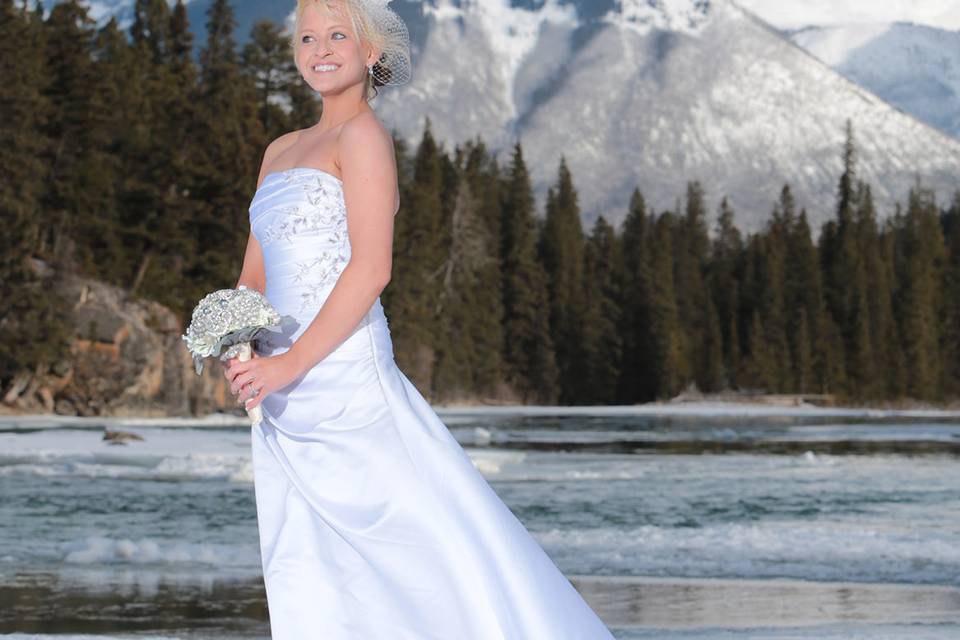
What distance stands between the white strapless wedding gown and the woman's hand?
0.09 meters

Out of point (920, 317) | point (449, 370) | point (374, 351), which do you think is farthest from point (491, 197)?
point (374, 351)

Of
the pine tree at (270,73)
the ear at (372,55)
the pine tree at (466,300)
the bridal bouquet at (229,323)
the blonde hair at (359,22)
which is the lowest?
the bridal bouquet at (229,323)

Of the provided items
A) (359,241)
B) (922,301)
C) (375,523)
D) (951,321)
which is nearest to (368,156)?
(359,241)

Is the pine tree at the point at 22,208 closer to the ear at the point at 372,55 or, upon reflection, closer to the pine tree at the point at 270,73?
the pine tree at the point at 270,73

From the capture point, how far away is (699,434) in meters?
34.8

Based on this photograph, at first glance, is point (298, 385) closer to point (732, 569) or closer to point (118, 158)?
point (732, 569)

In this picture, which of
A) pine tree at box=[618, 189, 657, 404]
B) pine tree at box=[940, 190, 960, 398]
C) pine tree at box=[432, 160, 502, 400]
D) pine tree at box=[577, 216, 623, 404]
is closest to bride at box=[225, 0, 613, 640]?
pine tree at box=[432, 160, 502, 400]

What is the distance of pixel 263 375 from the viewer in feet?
10.5

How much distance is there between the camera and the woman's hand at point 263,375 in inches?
126

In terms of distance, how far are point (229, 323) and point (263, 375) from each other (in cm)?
13

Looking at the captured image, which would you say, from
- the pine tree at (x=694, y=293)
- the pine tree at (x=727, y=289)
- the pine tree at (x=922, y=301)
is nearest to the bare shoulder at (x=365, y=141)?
the pine tree at (x=694, y=293)

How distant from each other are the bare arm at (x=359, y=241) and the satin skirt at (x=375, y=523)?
0.29ft

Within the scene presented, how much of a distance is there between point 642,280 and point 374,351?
90694mm

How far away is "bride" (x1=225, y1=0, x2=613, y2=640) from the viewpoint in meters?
3.24
